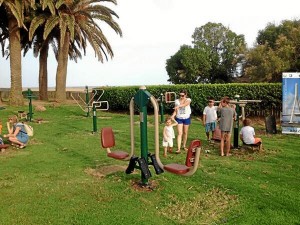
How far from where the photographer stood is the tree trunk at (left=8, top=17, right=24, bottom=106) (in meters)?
23.3

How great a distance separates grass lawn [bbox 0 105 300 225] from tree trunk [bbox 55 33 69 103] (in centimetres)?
1746

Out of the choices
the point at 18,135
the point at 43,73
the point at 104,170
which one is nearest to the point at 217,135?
the point at 104,170

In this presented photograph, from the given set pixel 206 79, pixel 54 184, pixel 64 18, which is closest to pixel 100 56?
pixel 64 18

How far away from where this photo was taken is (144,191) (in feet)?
19.7

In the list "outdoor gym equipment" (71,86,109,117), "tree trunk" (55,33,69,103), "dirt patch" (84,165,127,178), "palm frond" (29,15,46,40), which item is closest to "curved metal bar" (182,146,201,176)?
"dirt patch" (84,165,127,178)

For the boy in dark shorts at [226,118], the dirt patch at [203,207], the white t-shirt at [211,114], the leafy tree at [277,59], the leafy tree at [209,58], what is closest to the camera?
the dirt patch at [203,207]

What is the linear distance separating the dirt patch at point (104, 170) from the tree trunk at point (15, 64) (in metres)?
17.8

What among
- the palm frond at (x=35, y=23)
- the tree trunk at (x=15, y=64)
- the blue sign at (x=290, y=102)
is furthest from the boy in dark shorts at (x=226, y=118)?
the tree trunk at (x=15, y=64)

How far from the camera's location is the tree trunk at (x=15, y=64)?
2330cm

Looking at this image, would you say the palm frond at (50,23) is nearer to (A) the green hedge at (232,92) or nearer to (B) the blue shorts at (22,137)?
(A) the green hedge at (232,92)

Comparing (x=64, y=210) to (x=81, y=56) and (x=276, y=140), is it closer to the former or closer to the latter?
(x=276, y=140)

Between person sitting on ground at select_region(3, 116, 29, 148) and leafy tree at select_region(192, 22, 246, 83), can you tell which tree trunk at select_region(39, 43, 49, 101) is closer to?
person sitting on ground at select_region(3, 116, 29, 148)

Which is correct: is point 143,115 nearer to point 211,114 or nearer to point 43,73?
point 211,114

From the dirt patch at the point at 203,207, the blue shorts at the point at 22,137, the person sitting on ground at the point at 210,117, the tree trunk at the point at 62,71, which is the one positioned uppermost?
the tree trunk at the point at 62,71
